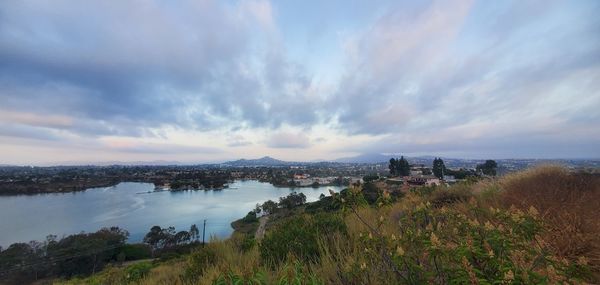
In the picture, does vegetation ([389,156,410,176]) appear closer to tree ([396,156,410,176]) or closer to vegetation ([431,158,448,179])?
tree ([396,156,410,176])

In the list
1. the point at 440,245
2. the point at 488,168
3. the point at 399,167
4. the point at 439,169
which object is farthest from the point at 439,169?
the point at 440,245

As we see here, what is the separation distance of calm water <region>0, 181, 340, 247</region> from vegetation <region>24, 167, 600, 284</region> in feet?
103

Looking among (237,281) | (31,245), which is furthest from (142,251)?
(237,281)

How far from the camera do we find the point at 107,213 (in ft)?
166

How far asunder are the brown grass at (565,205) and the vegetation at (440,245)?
11 mm

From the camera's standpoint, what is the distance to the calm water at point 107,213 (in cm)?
3997

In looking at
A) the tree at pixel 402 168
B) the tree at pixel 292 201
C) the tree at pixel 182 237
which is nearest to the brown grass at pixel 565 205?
the tree at pixel 402 168

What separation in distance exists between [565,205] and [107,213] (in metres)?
60.0

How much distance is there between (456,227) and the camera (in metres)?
2.32

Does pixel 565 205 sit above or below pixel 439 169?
above

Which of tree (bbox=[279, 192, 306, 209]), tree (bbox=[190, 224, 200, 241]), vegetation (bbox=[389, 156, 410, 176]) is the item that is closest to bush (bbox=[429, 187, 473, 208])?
vegetation (bbox=[389, 156, 410, 176])

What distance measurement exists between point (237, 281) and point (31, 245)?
3477cm

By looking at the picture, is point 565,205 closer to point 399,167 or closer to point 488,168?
point 488,168

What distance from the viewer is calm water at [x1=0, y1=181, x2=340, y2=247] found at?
39969 millimetres
